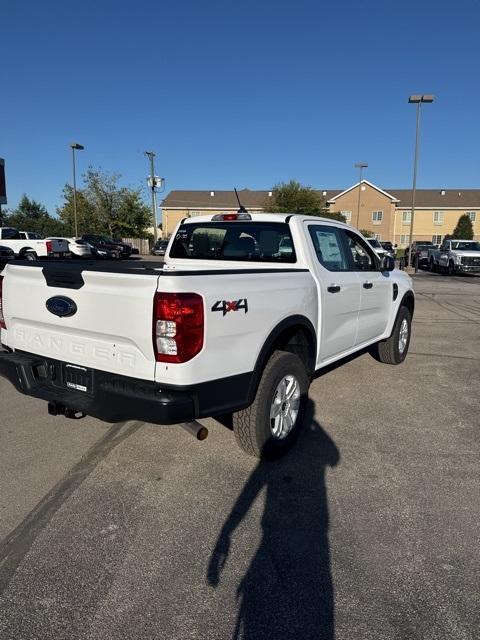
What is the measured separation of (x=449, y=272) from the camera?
79.9 feet

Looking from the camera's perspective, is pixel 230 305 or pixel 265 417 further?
pixel 265 417

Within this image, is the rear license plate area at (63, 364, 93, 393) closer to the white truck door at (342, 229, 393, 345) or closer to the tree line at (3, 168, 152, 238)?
the white truck door at (342, 229, 393, 345)

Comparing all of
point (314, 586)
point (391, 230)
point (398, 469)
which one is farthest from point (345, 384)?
point (391, 230)

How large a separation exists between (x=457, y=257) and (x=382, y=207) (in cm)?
3890

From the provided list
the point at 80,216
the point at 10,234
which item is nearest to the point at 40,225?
the point at 80,216

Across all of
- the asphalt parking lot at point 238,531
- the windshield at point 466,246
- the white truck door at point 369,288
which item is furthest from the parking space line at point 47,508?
the windshield at point 466,246

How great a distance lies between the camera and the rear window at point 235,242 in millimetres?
4266

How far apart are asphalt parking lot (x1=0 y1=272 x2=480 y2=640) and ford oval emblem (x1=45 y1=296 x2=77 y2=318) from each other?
1.18 m

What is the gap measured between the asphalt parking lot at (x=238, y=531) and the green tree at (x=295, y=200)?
39263 mm

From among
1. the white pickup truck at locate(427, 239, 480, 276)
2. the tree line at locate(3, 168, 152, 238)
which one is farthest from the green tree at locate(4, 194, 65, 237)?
the white pickup truck at locate(427, 239, 480, 276)

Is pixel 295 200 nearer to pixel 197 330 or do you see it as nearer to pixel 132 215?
pixel 132 215

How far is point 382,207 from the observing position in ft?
195

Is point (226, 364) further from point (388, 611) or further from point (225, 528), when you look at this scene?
point (388, 611)

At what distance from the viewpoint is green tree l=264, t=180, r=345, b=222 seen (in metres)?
42.1
